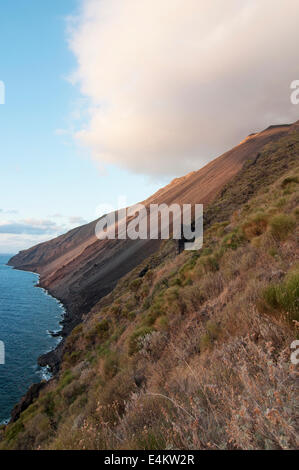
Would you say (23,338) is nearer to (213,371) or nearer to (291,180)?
(291,180)

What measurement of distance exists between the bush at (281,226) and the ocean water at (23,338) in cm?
2144

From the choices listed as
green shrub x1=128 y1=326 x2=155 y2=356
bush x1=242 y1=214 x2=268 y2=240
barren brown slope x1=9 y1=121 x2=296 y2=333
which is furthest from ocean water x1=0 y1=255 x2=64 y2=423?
bush x1=242 y1=214 x2=268 y2=240

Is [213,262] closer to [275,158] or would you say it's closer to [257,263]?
[257,263]

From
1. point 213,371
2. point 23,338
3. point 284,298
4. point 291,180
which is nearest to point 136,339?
point 213,371

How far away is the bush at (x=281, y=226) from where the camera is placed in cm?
682

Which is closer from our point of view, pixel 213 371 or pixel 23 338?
pixel 213 371

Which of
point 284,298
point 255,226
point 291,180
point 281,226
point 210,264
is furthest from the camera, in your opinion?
point 291,180

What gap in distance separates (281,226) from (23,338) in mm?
37259

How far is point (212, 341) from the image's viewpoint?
4.21 m

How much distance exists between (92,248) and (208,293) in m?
68.6

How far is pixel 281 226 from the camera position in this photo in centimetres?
699

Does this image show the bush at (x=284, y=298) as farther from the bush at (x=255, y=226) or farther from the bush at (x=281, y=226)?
the bush at (x=255, y=226)
